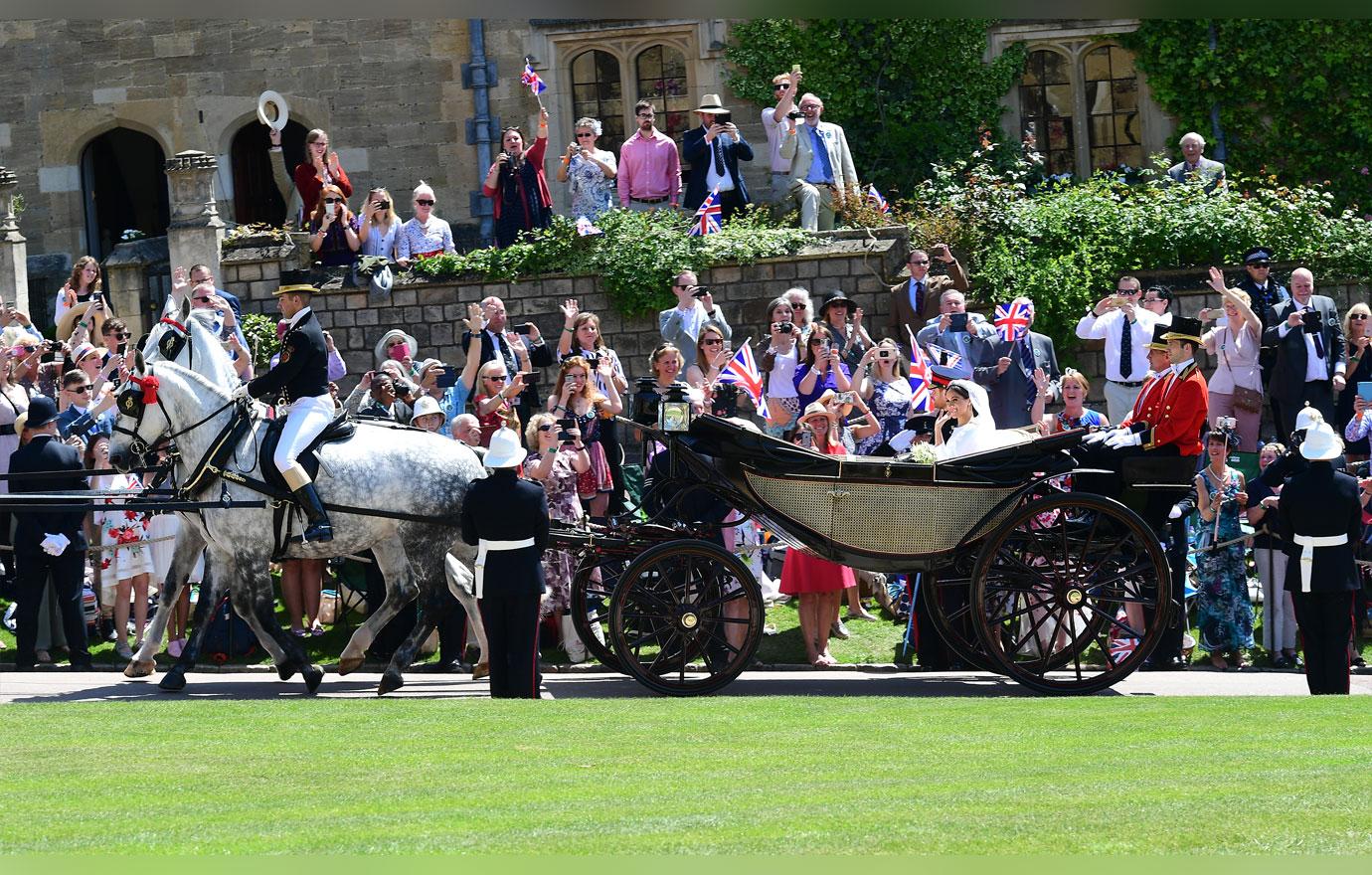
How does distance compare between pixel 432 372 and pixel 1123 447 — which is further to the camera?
pixel 432 372

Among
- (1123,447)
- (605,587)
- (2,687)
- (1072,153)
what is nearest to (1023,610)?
(1123,447)

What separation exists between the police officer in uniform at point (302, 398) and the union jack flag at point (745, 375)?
3521 millimetres

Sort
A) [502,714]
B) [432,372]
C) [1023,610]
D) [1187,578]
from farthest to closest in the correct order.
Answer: [432,372] → [1187,578] → [1023,610] → [502,714]

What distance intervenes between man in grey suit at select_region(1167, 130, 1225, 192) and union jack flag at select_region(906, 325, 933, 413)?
574cm

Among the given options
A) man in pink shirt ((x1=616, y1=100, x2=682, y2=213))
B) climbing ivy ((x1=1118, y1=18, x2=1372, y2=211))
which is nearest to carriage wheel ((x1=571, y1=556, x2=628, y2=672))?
man in pink shirt ((x1=616, y1=100, x2=682, y2=213))

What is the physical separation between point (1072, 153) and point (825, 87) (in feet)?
11.8

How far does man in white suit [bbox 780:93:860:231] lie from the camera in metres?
19.5

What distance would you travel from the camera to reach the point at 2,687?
1199 centimetres

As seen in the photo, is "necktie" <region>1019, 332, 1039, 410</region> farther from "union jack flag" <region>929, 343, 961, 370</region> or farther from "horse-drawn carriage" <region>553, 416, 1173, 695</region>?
"horse-drawn carriage" <region>553, 416, 1173, 695</region>

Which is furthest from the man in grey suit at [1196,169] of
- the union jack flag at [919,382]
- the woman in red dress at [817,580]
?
the woman in red dress at [817,580]

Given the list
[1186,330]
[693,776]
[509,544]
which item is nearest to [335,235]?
[509,544]

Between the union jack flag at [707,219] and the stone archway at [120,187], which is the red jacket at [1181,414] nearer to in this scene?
the union jack flag at [707,219]

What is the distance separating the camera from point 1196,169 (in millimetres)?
20391

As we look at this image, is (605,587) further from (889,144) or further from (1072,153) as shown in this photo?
(1072,153)
